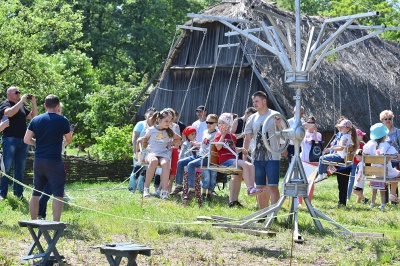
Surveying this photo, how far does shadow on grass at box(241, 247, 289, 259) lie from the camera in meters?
8.84

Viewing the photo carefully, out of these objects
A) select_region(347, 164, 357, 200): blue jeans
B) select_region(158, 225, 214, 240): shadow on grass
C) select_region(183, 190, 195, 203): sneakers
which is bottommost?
select_region(158, 225, 214, 240): shadow on grass

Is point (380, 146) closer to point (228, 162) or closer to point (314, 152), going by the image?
point (314, 152)

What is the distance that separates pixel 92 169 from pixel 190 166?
27.7 feet

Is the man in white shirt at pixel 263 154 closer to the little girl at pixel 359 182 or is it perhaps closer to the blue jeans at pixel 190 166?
the blue jeans at pixel 190 166

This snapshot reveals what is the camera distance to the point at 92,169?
71.9 ft

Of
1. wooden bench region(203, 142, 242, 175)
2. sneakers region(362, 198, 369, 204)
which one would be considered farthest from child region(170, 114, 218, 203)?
sneakers region(362, 198, 369, 204)

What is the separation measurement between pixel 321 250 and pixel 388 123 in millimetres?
5980

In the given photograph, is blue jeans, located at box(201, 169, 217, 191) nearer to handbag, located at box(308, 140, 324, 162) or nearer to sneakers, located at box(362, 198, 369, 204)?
handbag, located at box(308, 140, 324, 162)

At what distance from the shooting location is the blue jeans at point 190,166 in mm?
13901

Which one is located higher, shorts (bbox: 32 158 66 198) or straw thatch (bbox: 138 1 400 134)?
straw thatch (bbox: 138 1 400 134)

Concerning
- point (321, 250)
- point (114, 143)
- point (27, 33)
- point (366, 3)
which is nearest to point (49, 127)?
point (321, 250)

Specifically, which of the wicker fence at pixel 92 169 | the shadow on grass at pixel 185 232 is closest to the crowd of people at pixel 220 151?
the shadow on grass at pixel 185 232

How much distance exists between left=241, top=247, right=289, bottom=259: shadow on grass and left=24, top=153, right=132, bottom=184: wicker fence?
12.6 metres

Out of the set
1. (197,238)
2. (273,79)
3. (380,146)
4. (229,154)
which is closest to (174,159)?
(229,154)
